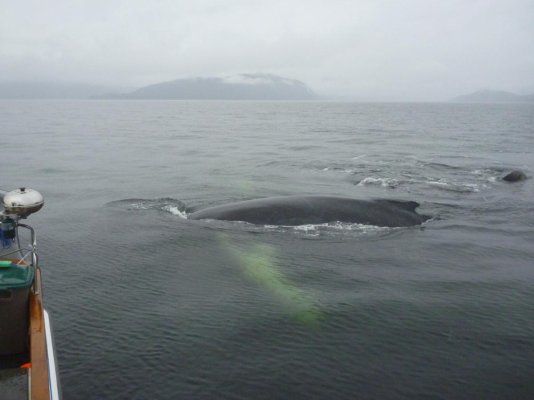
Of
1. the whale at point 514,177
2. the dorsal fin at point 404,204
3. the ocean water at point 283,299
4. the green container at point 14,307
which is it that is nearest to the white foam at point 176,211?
the ocean water at point 283,299

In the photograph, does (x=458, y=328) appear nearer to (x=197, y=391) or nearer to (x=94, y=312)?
(x=197, y=391)

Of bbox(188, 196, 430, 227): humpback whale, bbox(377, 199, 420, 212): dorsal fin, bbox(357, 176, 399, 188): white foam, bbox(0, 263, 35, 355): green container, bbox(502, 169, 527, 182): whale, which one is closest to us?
bbox(0, 263, 35, 355): green container

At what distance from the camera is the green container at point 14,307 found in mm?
6281

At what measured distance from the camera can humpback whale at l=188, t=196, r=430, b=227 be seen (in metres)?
16.1

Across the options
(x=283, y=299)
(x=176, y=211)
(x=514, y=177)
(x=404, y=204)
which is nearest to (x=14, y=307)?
(x=283, y=299)

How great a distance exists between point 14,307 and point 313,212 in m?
11.0

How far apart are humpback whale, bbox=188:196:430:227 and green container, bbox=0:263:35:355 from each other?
9.69 metres

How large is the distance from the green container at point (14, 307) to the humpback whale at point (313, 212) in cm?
969

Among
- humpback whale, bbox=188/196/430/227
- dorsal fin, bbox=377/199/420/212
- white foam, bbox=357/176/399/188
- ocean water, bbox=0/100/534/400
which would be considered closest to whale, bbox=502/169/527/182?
ocean water, bbox=0/100/534/400

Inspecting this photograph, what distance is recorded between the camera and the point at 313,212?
1642 cm

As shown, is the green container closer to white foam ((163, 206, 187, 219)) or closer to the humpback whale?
the humpback whale

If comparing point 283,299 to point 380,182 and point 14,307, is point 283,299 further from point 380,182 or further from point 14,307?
point 380,182

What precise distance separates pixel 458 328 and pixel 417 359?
1.55 meters

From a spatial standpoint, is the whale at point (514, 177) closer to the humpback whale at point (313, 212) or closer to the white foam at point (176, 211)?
the humpback whale at point (313, 212)
